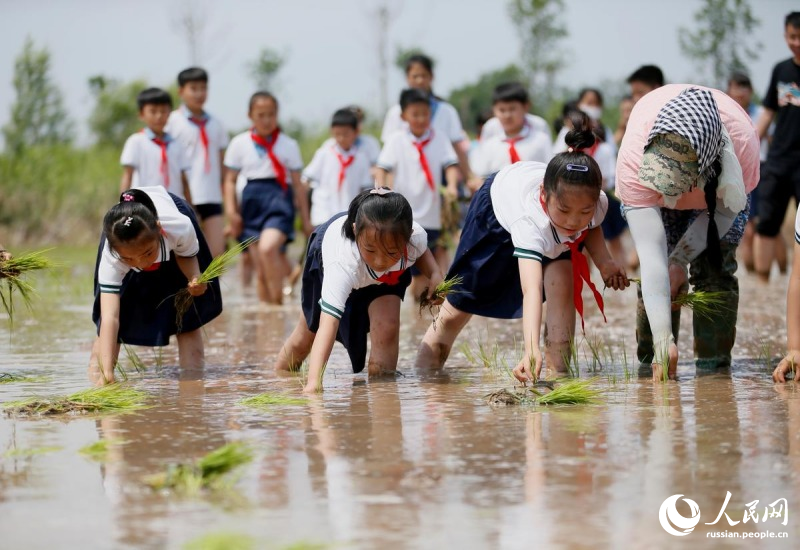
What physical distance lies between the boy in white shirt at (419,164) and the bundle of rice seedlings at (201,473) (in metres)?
6.39

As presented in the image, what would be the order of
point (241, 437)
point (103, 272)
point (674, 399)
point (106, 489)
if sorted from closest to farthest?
point (106, 489), point (241, 437), point (674, 399), point (103, 272)

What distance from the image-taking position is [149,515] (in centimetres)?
312

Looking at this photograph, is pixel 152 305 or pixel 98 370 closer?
pixel 98 370

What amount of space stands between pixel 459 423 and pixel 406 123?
20.3ft

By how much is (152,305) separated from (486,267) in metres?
1.81

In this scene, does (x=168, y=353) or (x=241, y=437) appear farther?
(x=168, y=353)

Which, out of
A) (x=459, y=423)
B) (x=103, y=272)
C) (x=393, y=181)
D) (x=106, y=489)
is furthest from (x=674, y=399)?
(x=393, y=181)

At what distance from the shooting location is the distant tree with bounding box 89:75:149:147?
1177 inches

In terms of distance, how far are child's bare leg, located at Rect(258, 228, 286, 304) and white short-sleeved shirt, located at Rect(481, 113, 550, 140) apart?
2224 millimetres

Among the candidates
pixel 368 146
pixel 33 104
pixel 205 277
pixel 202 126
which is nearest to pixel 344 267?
pixel 205 277

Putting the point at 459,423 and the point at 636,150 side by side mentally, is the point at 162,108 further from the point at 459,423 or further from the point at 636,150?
the point at 459,423

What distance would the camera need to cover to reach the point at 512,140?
396 inches

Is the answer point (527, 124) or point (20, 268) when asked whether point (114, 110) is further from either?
point (20, 268)

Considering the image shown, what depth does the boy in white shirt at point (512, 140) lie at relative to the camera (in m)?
9.99
